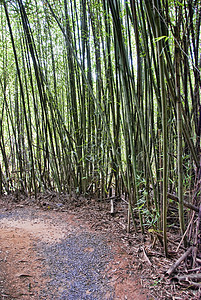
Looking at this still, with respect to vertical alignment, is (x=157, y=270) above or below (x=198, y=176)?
below

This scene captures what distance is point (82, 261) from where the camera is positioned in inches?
65.9

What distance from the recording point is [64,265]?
1.62 m

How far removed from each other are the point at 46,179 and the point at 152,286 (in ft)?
9.90

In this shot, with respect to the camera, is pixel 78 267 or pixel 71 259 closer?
pixel 78 267

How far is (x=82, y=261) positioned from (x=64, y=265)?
0.13m

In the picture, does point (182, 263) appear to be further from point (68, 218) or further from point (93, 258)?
point (68, 218)

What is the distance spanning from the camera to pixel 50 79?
11.9 feet

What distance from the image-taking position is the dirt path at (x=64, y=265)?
4.36 ft

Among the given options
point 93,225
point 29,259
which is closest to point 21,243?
point 29,259

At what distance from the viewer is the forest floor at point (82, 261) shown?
1.32 metres

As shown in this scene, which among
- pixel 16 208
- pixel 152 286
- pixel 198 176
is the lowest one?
pixel 16 208

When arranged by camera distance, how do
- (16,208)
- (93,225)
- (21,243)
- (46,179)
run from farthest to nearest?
(46,179)
(16,208)
(93,225)
(21,243)

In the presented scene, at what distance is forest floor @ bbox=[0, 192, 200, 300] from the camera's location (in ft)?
4.33

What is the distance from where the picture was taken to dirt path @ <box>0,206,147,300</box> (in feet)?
4.36
